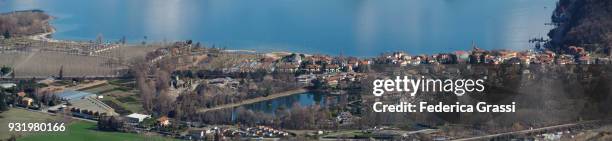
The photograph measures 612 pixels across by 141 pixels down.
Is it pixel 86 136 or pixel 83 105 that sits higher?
pixel 83 105

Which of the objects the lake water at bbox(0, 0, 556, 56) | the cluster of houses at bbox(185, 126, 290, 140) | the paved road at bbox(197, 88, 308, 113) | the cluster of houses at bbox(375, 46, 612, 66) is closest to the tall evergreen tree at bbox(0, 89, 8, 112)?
the paved road at bbox(197, 88, 308, 113)

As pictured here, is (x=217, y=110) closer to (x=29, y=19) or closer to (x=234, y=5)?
(x=29, y=19)

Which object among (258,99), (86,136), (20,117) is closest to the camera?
(86,136)

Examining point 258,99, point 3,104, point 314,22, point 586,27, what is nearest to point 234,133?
point 258,99

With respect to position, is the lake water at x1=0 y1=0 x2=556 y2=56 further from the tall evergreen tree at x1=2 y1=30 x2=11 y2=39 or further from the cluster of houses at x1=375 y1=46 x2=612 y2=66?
the cluster of houses at x1=375 y1=46 x2=612 y2=66

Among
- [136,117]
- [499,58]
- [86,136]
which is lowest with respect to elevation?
[86,136]

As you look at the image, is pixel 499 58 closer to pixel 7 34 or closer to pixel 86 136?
pixel 86 136

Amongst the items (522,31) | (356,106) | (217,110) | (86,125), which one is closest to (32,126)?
(86,125)

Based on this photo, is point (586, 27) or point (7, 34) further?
point (7, 34)

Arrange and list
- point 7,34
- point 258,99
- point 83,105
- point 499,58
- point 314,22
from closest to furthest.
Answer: point 83,105
point 258,99
point 499,58
point 7,34
point 314,22

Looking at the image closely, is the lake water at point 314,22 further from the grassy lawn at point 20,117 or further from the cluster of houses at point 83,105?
the grassy lawn at point 20,117
